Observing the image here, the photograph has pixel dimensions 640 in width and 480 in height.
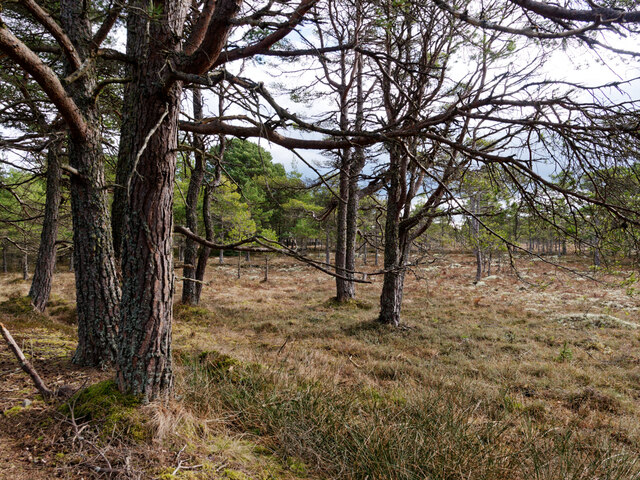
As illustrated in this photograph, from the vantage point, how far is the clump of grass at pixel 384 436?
7.95ft

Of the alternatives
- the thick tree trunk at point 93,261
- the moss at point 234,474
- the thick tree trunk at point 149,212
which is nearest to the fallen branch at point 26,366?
the thick tree trunk at point 149,212

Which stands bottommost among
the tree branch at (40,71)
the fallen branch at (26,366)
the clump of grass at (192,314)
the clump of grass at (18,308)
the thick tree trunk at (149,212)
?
the clump of grass at (192,314)

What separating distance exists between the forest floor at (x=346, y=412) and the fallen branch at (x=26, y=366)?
0.54 feet

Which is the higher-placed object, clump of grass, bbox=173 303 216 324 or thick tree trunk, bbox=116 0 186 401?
thick tree trunk, bbox=116 0 186 401

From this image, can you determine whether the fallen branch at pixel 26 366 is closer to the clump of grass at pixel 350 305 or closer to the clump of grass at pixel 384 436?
the clump of grass at pixel 384 436

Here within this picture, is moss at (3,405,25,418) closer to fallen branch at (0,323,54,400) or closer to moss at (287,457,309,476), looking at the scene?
fallen branch at (0,323,54,400)

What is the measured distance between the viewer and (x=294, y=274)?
93.5 ft

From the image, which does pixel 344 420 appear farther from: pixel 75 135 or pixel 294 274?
pixel 294 274

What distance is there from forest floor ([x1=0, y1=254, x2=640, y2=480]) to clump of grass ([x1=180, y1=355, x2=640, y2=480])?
0.05ft

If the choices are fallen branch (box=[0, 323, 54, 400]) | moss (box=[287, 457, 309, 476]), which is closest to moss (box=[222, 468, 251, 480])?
moss (box=[287, 457, 309, 476])

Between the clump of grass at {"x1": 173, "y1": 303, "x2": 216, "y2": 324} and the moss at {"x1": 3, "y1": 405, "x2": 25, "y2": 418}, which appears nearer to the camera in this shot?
the moss at {"x1": 3, "y1": 405, "x2": 25, "y2": 418}

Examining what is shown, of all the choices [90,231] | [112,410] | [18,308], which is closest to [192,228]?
[18,308]

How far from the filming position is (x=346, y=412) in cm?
322

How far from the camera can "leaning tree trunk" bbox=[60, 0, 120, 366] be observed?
3838 millimetres
